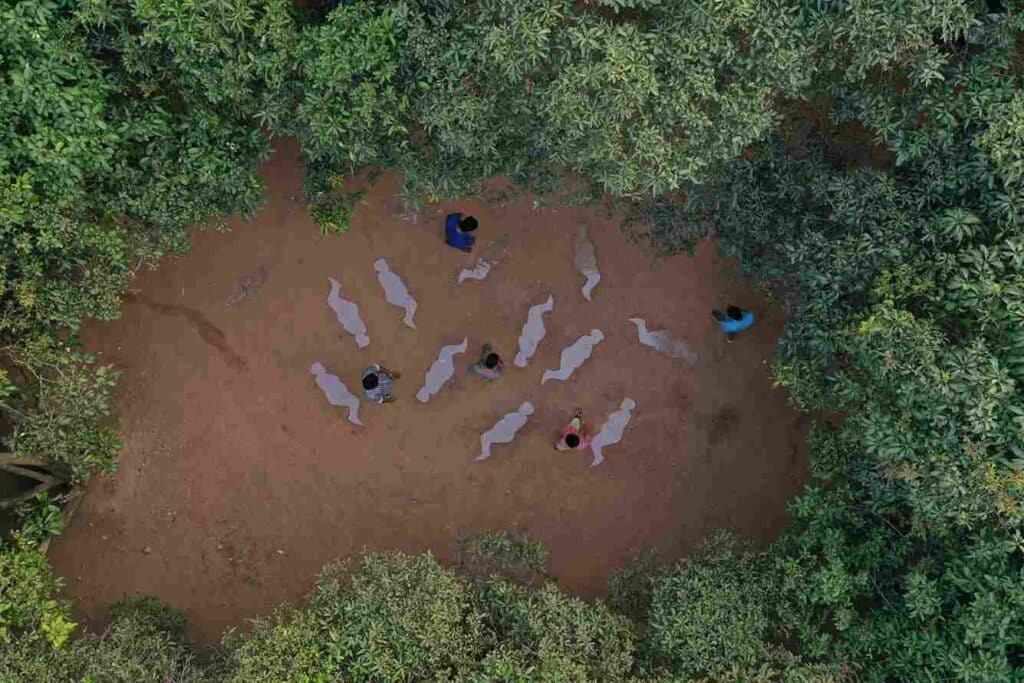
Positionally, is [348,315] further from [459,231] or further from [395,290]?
[459,231]

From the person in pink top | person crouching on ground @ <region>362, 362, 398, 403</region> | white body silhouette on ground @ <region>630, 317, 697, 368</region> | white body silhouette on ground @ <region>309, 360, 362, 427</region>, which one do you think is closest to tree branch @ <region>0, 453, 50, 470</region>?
white body silhouette on ground @ <region>309, 360, 362, 427</region>

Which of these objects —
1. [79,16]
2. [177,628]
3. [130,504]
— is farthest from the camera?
[130,504]

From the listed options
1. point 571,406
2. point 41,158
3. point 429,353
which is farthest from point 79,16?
point 571,406

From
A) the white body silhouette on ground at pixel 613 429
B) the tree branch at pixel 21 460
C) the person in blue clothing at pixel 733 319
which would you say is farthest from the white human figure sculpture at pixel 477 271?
the tree branch at pixel 21 460

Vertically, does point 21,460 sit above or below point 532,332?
below

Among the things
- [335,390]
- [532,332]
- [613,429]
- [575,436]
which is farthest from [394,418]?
[613,429]

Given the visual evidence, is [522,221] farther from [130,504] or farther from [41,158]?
[130,504]

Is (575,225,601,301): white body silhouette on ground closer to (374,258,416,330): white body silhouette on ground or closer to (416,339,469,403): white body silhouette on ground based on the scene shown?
(416,339,469,403): white body silhouette on ground
